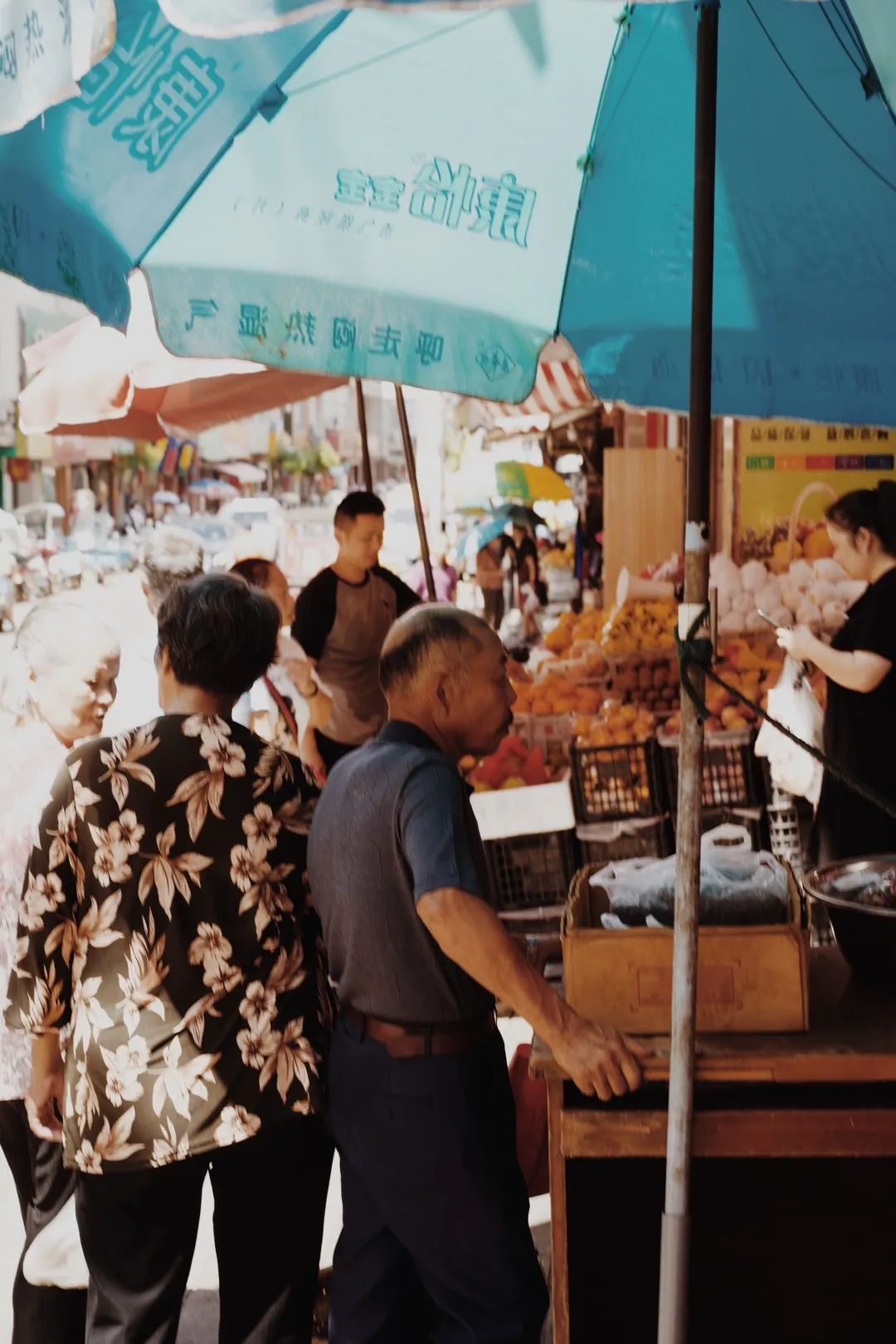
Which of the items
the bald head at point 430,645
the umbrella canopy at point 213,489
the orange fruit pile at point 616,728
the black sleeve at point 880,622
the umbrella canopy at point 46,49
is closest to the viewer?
the umbrella canopy at point 46,49

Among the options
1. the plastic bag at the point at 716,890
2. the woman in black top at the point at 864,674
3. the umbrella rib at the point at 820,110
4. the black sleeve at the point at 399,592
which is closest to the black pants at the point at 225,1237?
the plastic bag at the point at 716,890

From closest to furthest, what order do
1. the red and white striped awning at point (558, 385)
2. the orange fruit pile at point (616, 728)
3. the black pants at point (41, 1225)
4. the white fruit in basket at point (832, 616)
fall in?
1. the black pants at point (41, 1225)
2. the orange fruit pile at point (616, 728)
3. the white fruit in basket at point (832, 616)
4. the red and white striped awning at point (558, 385)

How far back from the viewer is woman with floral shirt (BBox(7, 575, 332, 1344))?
2.53 metres

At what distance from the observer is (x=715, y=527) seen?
9.98m

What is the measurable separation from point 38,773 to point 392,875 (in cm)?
83

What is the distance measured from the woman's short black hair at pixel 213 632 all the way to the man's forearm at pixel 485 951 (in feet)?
2.02

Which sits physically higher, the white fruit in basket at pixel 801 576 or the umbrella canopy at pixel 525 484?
the umbrella canopy at pixel 525 484

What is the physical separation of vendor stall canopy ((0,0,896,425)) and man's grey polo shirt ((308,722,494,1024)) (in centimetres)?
133

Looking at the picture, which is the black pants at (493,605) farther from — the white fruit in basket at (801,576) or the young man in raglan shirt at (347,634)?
the young man in raglan shirt at (347,634)

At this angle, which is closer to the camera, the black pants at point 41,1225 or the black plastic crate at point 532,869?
the black pants at point 41,1225

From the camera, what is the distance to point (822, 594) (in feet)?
23.9

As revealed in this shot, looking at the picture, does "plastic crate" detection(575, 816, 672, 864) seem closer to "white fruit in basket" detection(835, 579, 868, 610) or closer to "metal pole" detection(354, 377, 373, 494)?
"white fruit in basket" detection(835, 579, 868, 610)

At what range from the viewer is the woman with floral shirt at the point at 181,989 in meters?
2.53

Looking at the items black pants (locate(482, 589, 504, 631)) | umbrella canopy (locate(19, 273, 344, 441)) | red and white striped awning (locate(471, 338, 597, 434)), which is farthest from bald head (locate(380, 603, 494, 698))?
black pants (locate(482, 589, 504, 631))
